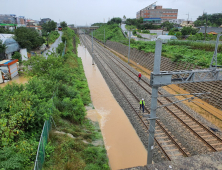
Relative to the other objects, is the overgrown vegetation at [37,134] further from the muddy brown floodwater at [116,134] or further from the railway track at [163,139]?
the railway track at [163,139]

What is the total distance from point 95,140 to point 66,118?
3.09 meters

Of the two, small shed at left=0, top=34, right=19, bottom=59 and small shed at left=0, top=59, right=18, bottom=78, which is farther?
small shed at left=0, top=34, right=19, bottom=59

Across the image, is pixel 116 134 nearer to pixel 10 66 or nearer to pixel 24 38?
pixel 10 66

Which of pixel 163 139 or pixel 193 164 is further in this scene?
pixel 163 139

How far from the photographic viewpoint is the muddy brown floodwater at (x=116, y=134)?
1064cm

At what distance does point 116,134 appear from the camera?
1306 cm

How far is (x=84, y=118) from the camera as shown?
14727 mm

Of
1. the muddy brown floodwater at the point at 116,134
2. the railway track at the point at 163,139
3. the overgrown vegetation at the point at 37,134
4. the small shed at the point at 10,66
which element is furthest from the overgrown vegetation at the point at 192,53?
the small shed at the point at 10,66

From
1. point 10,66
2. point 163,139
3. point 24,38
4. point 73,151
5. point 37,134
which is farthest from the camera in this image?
point 24,38

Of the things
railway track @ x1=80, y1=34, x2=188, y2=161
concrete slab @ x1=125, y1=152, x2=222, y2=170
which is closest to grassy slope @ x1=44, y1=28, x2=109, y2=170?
concrete slab @ x1=125, y1=152, x2=222, y2=170

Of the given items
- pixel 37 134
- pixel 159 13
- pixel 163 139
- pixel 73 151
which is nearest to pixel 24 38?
pixel 37 134

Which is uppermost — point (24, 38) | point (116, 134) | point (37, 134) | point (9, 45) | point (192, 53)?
point (24, 38)

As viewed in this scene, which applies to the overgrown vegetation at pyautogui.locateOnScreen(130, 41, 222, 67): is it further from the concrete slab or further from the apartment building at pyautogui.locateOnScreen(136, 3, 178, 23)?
the apartment building at pyautogui.locateOnScreen(136, 3, 178, 23)

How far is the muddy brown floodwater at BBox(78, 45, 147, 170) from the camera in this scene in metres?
10.6
